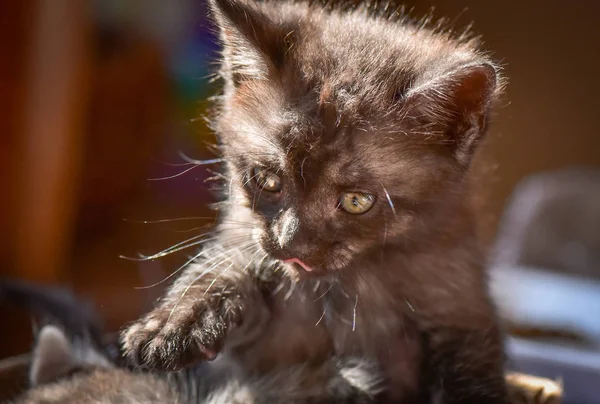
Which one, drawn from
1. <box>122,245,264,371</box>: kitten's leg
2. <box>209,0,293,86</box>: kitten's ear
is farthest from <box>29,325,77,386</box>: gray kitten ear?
<box>209,0,293,86</box>: kitten's ear

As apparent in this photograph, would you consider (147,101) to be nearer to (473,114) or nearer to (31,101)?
(31,101)

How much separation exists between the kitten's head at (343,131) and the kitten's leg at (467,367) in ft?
0.51

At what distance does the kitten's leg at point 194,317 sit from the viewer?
2.42 feet

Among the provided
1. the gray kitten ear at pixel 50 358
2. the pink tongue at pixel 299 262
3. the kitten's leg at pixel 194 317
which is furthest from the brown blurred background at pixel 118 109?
the pink tongue at pixel 299 262

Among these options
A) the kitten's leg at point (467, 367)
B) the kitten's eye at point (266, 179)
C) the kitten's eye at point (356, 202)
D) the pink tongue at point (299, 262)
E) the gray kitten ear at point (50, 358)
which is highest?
the kitten's eye at point (356, 202)

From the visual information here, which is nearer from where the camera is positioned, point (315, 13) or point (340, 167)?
point (340, 167)

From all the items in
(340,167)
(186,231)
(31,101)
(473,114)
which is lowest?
(31,101)

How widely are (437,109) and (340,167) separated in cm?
13

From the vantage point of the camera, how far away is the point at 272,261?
80 centimetres

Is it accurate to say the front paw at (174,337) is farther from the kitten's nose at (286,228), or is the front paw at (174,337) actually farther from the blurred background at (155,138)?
the blurred background at (155,138)

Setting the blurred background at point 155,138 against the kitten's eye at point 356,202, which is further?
the blurred background at point 155,138

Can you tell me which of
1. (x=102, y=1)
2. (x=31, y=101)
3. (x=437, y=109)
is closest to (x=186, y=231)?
(x=437, y=109)

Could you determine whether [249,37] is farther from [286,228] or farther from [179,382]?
[179,382]

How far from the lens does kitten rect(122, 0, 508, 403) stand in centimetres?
73
